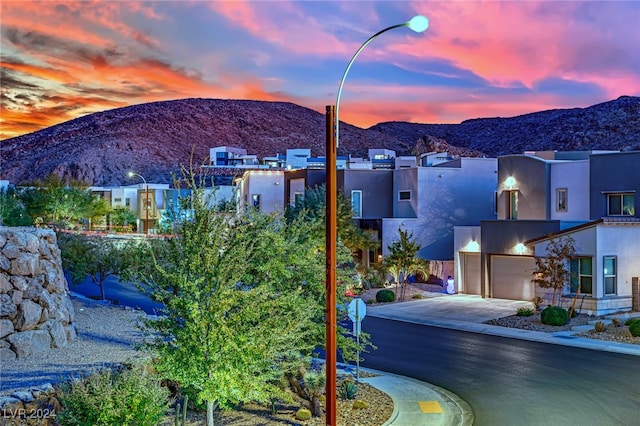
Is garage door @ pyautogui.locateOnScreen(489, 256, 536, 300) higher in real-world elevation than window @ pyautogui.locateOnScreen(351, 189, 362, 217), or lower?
lower

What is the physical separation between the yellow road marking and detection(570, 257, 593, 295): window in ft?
56.0

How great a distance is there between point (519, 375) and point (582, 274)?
1388 centimetres

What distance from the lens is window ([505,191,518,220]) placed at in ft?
132

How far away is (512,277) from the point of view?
3628cm

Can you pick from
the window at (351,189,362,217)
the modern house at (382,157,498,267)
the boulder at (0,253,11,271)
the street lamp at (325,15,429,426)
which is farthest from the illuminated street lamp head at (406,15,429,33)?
the window at (351,189,362,217)

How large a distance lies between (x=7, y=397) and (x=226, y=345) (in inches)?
182

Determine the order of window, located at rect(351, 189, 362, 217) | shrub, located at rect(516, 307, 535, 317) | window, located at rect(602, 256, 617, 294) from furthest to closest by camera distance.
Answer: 1. window, located at rect(351, 189, 362, 217)
2. window, located at rect(602, 256, 617, 294)
3. shrub, located at rect(516, 307, 535, 317)

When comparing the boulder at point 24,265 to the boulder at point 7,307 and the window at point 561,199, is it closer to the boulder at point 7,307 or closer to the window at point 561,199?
the boulder at point 7,307

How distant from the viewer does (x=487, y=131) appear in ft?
526

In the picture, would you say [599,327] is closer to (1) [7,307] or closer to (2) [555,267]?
(2) [555,267]

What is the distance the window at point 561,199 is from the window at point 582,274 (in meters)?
7.21

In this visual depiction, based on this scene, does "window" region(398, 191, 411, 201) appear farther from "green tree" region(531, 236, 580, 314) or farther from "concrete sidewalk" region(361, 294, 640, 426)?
"green tree" region(531, 236, 580, 314)

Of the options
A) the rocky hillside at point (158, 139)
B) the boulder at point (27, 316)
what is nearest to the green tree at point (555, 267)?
the boulder at point (27, 316)

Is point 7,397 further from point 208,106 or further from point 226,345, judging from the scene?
point 208,106
